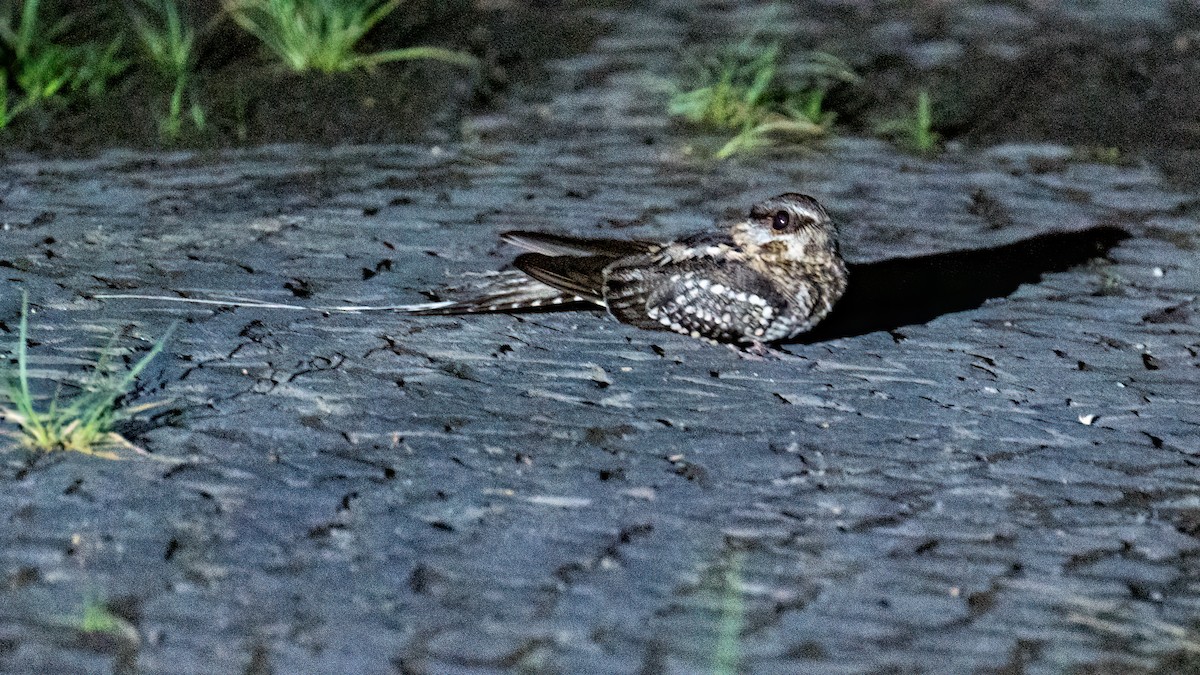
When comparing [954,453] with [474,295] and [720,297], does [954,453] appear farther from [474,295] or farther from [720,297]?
[474,295]

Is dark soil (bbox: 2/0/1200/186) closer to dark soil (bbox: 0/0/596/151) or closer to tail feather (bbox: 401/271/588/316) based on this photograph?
dark soil (bbox: 0/0/596/151)

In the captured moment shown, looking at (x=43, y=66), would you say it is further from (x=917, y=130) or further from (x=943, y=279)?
(x=943, y=279)

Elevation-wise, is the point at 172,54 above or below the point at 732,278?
above

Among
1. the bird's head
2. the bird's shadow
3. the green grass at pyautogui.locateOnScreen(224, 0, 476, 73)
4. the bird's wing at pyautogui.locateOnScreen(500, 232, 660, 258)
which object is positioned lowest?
the bird's shadow

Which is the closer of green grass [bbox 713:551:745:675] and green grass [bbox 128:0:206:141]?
green grass [bbox 713:551:745:675]

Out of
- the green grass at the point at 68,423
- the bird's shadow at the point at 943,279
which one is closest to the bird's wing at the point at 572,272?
the bird's shadow at the point at 943,279

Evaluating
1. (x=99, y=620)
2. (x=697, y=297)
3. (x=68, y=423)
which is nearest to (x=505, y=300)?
(x=697, y=297)

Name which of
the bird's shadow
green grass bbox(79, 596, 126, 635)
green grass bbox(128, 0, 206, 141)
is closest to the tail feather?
the bird's shadow
